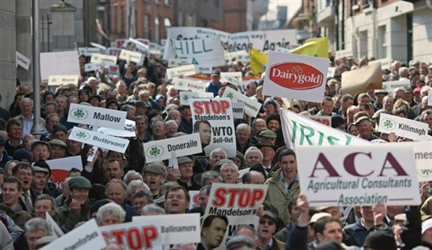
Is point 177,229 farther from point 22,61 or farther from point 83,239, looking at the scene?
point 22,61

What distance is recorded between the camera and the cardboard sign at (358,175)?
8484mm

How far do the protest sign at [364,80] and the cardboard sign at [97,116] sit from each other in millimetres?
6708

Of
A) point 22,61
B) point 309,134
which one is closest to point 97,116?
point 309,134

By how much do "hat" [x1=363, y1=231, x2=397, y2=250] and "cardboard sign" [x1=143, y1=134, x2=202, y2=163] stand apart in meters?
5.51

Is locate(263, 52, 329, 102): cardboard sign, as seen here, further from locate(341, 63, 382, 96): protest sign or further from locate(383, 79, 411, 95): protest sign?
locate(383, 79, 411, 95): protest sign

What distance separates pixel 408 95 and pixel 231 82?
384cm

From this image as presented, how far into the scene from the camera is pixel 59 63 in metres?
25.2

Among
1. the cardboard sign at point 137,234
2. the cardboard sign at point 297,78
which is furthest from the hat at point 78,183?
the cardboard sign at point 297,78

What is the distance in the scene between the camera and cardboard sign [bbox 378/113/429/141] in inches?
562

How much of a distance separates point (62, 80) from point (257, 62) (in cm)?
670

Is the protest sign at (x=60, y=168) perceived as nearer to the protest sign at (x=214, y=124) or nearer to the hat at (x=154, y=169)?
the hat at (x=154, y=169)

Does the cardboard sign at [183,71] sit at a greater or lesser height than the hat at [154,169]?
greater

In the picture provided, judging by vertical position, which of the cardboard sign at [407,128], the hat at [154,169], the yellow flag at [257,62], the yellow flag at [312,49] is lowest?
the hat at [154,169]

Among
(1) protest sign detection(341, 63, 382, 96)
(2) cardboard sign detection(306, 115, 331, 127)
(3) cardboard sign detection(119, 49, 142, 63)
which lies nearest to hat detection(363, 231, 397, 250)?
(2) cardboard sign detection(306, 115, 331, 127)
